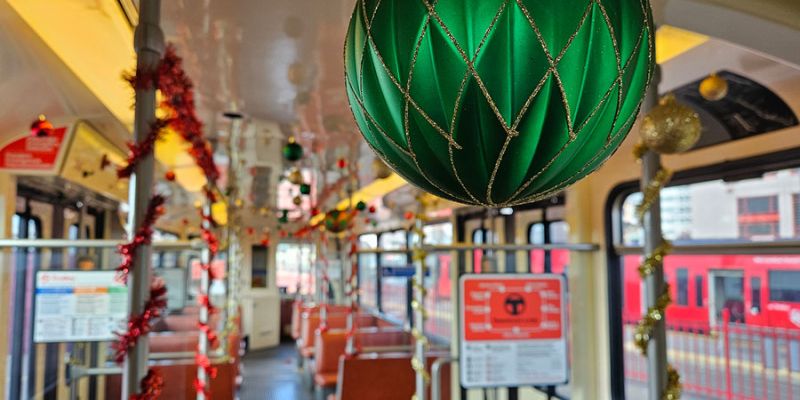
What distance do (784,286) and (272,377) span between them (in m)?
8.84

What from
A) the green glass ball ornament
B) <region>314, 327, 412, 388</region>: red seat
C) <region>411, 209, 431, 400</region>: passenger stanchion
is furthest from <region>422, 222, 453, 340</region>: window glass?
the green glass ball ornament

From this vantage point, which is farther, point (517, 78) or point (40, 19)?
point (40, 19)

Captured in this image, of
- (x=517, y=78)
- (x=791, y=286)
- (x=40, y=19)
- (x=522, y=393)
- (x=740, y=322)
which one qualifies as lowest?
(x=522, y=393)

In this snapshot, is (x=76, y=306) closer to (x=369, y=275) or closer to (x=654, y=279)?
(x=654, y=279)

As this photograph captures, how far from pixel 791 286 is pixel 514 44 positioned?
10.7 feet

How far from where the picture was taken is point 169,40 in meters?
2.61

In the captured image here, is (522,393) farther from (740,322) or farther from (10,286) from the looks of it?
(10,286)

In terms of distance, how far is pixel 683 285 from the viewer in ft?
13.2

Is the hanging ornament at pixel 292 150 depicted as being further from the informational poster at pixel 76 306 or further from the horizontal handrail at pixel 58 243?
the informational poster at pixel 76 306

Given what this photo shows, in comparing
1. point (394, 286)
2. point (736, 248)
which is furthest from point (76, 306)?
point (394, 286)

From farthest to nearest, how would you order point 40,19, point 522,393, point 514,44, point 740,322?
point 522,393
point 740,322
point 40,19
point 514,44

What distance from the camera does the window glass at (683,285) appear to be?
397cm

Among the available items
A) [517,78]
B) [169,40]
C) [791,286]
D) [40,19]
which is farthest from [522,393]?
[517,78]

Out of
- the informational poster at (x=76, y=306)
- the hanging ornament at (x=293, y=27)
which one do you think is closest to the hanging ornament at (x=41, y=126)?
the informational poster at (x=76, y=306)
